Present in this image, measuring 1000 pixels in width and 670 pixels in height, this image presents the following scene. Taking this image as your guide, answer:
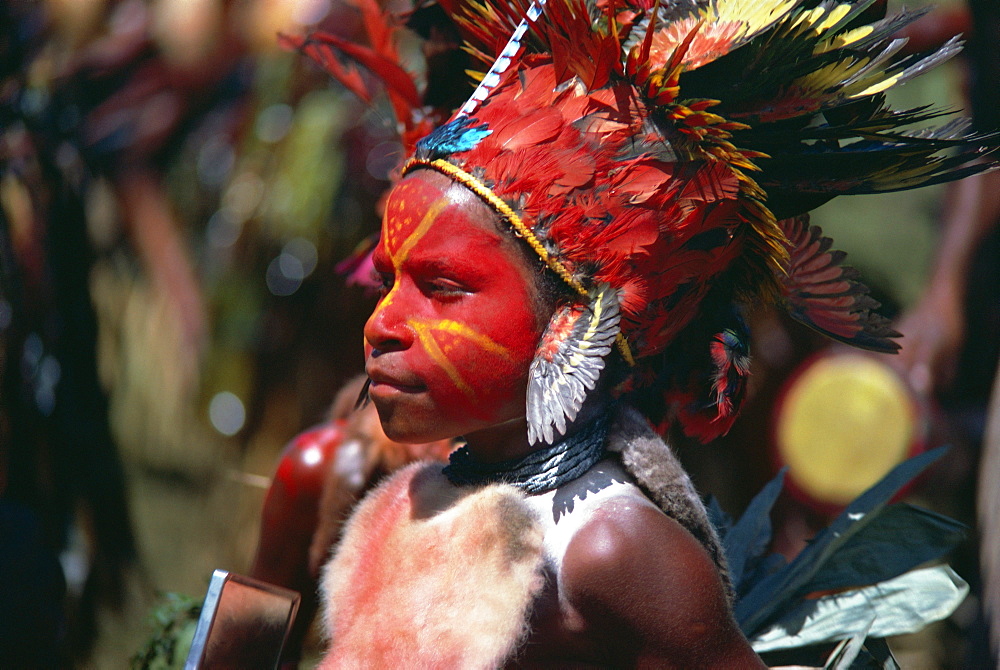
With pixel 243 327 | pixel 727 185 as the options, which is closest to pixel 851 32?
pixel 727 185

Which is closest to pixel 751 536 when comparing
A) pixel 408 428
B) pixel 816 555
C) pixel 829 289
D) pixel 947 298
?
pixel 816 555

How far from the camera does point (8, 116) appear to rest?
3.36 m

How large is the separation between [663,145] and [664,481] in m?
0.51

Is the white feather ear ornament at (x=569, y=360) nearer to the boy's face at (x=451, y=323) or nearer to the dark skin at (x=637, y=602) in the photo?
the boy's face at (x=451, y=323)

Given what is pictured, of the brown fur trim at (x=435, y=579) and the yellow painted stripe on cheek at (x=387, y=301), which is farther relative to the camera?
the yellow painted stripe on cheek at (x=387, y=301)

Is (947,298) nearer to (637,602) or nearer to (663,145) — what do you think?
(663,145)

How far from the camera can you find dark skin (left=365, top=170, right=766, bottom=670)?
3.81ft

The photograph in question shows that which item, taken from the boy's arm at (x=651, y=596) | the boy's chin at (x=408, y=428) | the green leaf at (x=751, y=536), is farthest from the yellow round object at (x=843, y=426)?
the boy's chin at (x=408, y=428)

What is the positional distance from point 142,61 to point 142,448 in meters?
1.69

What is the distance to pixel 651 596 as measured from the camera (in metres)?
1.16

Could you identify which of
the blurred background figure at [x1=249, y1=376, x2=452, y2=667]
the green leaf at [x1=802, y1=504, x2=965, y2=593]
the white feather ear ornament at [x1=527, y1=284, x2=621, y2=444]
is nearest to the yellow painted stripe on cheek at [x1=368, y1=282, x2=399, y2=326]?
the white feather ear ornament at [x1=527, y1=284, x2=621, y2=444]

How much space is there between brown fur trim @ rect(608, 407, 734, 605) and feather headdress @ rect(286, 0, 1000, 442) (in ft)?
0.44

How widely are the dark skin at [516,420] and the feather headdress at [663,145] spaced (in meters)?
0.06

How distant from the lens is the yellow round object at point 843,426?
9.17 feet
